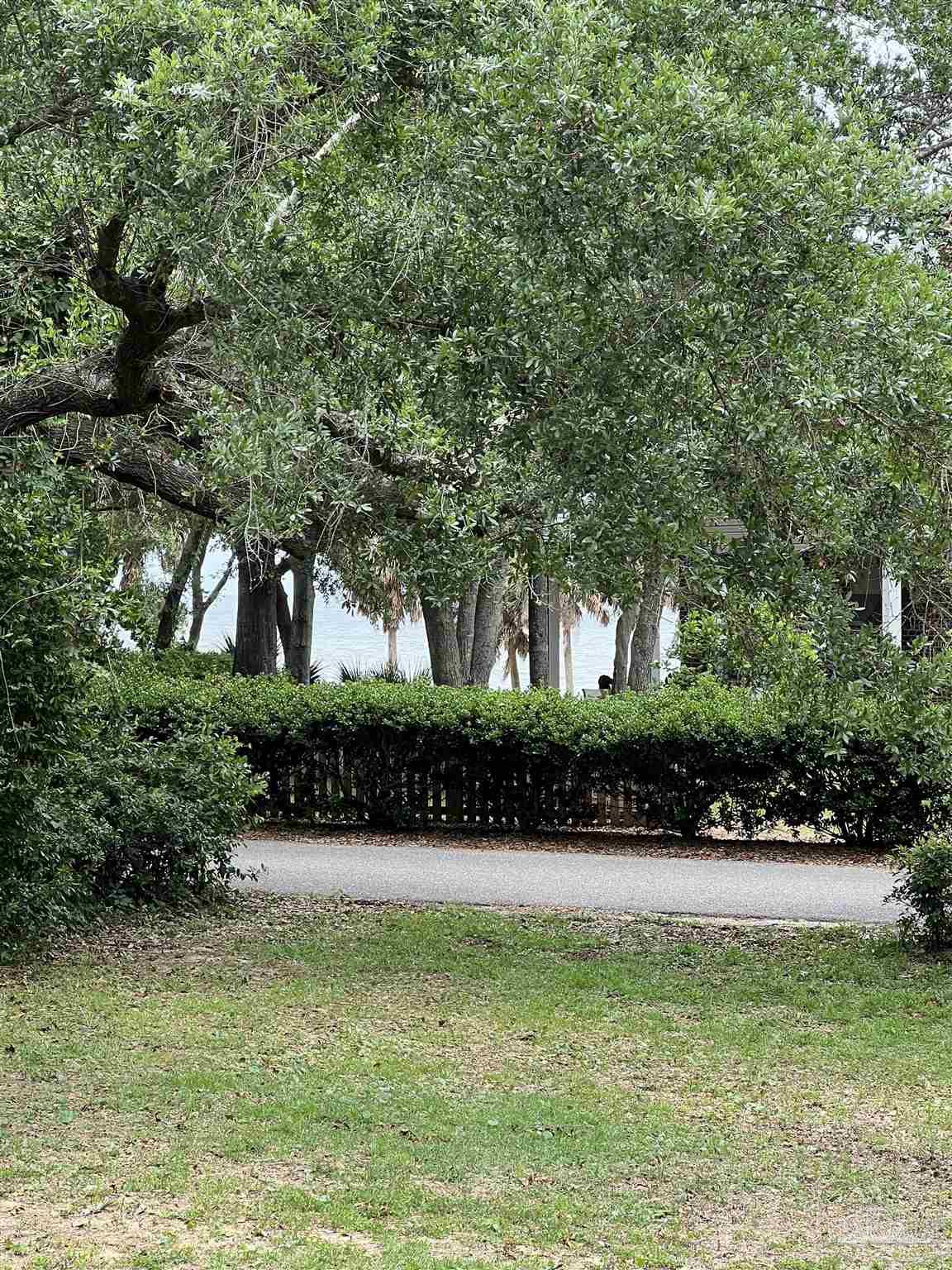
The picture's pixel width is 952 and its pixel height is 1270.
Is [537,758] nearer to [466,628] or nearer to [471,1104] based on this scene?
[471,1104]

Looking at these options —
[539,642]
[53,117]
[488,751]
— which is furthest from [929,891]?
[539,642]

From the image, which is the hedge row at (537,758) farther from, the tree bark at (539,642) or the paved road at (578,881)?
the tree bark at (539,642)

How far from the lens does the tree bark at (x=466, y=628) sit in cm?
2133

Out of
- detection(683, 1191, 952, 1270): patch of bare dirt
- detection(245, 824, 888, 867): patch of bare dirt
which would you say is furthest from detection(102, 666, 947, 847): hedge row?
detection(683, 1191, 952, 1270): patch of bare dirt

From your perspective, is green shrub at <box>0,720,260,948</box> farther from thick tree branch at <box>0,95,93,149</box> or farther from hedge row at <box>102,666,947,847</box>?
thick tree branch at <box>0,95,93,149</box>

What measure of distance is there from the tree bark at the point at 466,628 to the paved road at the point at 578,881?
838 centimetres

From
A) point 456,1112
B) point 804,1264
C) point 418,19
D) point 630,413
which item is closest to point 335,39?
point 418,19

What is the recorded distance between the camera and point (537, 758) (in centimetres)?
1299

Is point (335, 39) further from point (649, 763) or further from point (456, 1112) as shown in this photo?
point (649, 763)

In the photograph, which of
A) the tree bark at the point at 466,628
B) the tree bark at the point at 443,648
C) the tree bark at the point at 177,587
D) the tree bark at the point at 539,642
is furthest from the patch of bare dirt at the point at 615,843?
the tree bark at the point at 177,587

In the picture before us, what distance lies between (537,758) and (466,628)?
1034 cm

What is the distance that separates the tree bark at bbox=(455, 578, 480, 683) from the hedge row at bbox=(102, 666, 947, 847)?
701cm

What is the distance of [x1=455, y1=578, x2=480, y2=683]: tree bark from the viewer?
21328 millimetres

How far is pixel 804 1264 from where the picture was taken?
167 inches
